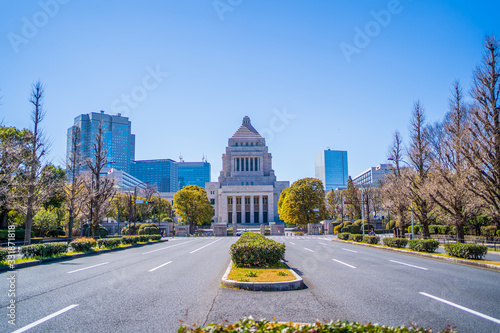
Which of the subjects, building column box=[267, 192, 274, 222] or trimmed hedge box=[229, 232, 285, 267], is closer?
trimmed hedge box=[229, 232, 285, 267]

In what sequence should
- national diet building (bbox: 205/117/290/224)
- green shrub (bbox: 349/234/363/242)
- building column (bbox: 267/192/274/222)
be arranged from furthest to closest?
national diet building (bbox: 205/117/290/224) < building column (bbox: 267/192/274/222) < green shrub (bbox: 349/234/363/242)

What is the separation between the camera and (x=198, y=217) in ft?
221

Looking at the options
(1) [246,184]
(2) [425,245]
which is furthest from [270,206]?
(2) [425,245]

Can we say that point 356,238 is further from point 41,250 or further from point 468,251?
point 41,250

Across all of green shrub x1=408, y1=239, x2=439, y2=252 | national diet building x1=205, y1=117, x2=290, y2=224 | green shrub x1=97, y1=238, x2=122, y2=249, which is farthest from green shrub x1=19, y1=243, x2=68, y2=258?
national diet building x1=205, y1=117, x2=290, y2=224

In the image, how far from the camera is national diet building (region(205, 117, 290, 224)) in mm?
89312

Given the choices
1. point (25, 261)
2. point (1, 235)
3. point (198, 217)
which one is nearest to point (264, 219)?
point (198, 217)

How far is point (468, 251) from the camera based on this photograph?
15.6 metres

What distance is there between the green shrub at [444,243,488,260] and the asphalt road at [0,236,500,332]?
408 centimetres

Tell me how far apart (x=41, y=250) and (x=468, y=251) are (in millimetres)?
20705

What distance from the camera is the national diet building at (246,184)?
8931 cm

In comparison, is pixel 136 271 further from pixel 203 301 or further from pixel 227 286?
pixel 203 301

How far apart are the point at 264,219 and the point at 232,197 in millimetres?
11578

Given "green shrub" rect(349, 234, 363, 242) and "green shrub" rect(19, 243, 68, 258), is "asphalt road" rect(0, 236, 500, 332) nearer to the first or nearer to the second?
"green shrub" rect(19, 243, 68, 258)
